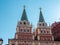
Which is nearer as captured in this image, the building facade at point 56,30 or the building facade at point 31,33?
the building facade at point 31,33

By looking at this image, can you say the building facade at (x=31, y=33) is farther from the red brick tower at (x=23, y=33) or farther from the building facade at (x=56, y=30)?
the building facade at (x=56, y=30)

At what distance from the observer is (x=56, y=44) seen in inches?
2842

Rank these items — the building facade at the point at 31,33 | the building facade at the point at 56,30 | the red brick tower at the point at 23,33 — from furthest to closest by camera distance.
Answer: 1. the building facade at the point at 56,30
2. the building facade at the point at 31,33
3. the red brick tower at the point at 23,33

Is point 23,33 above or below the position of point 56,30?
below

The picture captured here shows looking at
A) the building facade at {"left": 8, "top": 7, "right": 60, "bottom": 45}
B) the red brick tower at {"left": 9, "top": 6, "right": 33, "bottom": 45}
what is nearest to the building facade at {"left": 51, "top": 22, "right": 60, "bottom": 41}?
the building facade at {"left": 8, "top": 7, "right": 60, "bottom": 45}

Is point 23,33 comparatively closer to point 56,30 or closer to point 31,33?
point 31,33

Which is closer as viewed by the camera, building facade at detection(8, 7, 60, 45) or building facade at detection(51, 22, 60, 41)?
building facade at detection(8, 7, 60, 45)

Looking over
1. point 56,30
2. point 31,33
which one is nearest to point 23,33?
point 31,33

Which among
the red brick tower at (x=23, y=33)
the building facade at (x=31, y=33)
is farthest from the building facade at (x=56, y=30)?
the red brick tower at (x=23, y=33)

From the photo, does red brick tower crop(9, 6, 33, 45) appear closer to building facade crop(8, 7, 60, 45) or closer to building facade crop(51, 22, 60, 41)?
building facade crop(8, 7, 60, 45)

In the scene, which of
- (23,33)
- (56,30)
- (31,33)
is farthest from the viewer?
(56,30)

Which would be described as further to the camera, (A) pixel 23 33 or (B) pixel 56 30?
(B) pixel 56 30

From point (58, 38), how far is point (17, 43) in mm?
20140

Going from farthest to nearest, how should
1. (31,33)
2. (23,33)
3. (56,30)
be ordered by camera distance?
(56,30) < (31,33) < (23,33)
